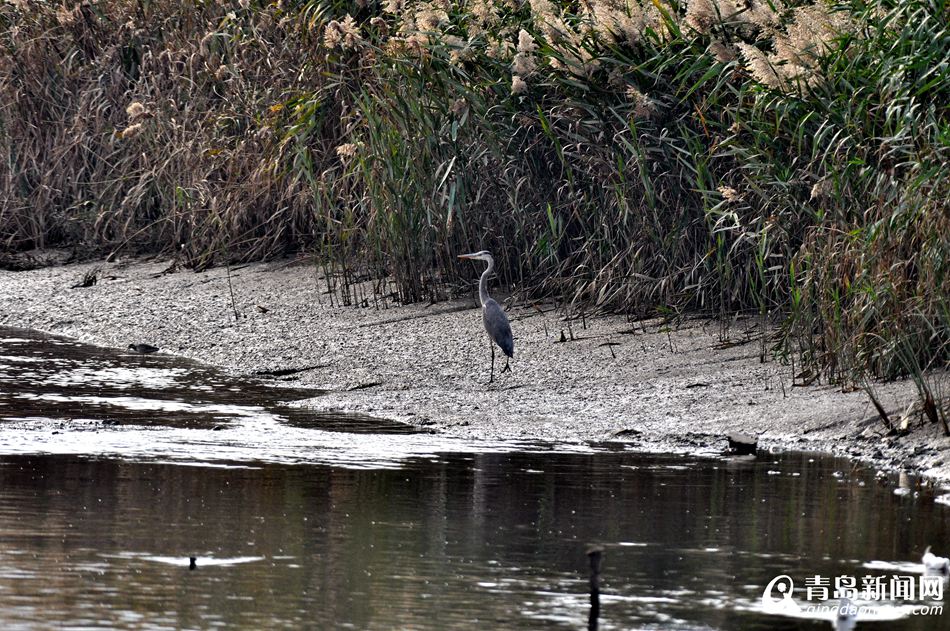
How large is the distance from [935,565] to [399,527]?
1.75 m

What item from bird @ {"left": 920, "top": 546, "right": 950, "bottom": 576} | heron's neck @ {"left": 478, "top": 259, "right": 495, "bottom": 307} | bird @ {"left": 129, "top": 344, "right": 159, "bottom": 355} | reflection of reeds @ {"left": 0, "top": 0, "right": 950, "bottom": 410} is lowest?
bird @ {"left": 920, "top": 546, "right": 950, "bottom": 576}

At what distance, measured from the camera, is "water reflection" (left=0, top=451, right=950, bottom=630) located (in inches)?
169

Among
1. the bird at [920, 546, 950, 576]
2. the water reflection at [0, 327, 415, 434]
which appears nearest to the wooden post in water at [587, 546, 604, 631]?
the bird at [920, 546, 950, 576]

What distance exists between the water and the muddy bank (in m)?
0.43

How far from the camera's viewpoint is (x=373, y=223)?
10688 mm

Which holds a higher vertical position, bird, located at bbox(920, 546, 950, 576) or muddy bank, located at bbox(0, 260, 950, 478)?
muddy bank, located at bbox(0, 260, 950, 478)

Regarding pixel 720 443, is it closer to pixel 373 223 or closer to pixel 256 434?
pixel 256 434

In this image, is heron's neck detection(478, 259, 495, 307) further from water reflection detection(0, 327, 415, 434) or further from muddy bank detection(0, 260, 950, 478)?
water reflection detection(0, 327, 415, 434)

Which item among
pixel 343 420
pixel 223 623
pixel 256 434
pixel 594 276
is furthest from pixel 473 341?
pixel 223 623

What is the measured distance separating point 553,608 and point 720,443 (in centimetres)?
302

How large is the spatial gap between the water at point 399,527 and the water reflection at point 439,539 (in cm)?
1

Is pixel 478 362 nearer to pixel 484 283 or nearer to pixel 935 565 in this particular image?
pixel 484 283

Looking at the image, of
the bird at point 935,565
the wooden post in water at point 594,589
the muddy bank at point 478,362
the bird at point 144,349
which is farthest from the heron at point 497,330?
the wooden post in water at point 594,589

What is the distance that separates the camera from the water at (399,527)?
432 cm
